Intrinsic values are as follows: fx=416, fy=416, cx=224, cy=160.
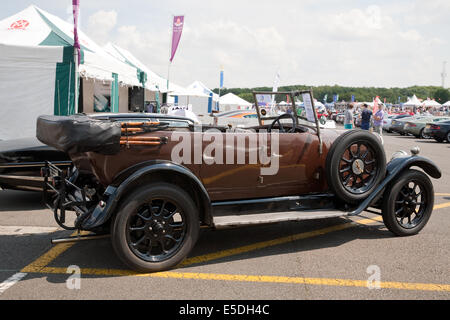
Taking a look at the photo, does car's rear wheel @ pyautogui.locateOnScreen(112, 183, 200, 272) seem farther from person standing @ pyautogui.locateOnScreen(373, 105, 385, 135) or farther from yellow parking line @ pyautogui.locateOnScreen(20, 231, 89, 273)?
person standing @ pyautogui.locateOnScreen(373, 105, 385, 135)

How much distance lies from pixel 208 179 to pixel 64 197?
134cm

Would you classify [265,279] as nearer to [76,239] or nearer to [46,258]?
[76,239]

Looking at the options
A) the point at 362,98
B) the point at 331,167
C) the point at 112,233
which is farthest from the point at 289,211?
the point at 362,98

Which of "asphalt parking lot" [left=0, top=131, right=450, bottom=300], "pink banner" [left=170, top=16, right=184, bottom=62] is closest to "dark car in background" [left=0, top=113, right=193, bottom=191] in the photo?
"asphalt parking lot" [left=0, top=131, right=450, bottom=300]

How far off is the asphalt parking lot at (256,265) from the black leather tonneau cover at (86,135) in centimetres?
107

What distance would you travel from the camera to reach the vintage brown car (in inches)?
139

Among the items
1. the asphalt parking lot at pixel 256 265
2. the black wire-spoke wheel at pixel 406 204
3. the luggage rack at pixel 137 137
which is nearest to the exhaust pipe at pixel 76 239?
the asphalt parking lot at pixel 256 265

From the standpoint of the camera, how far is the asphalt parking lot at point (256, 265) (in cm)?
323

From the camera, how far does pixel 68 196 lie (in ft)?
13.1

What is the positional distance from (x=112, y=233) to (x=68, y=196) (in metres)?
0.87

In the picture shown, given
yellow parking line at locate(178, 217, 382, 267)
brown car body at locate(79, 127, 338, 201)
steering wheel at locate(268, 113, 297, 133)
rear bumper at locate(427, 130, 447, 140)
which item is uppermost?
rear bumper at locate(427, 130, 447, 140)

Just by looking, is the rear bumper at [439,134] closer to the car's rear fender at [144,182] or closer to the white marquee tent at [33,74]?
the white marquee tent at [33,74]

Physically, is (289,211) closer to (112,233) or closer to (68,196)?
(112,233)

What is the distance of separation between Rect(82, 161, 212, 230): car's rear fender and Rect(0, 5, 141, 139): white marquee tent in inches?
309
